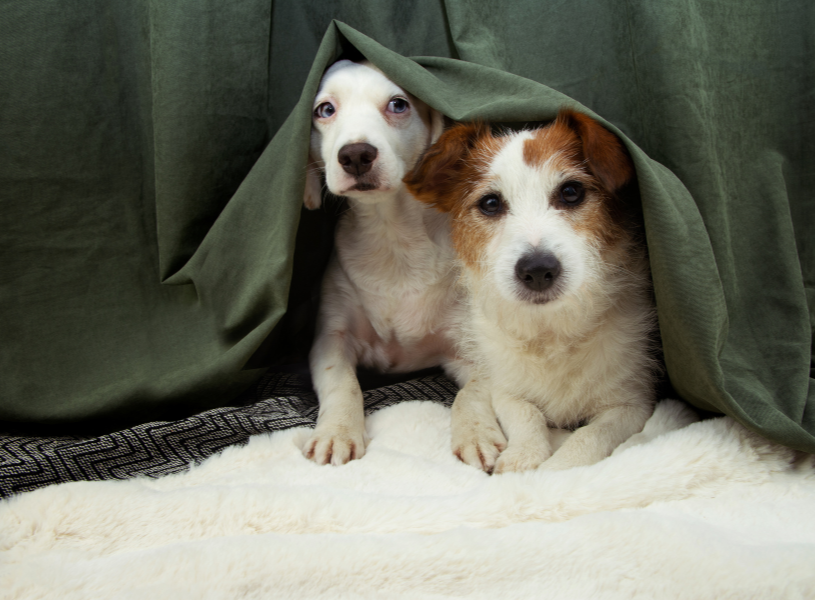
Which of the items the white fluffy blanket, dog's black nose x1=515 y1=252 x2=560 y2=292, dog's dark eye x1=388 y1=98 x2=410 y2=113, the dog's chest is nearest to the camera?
the white fluffy blanket

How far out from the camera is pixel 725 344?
1560 mm

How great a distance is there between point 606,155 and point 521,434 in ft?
2.45

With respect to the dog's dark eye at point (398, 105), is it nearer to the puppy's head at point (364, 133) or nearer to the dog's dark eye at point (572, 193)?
the puppy's head at point (364, 133)

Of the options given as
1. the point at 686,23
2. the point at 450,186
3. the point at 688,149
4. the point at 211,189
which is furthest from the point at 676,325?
the point at 211,189

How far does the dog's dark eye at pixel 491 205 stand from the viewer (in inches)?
64.8

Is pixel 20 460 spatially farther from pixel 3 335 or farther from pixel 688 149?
pixel 688 149

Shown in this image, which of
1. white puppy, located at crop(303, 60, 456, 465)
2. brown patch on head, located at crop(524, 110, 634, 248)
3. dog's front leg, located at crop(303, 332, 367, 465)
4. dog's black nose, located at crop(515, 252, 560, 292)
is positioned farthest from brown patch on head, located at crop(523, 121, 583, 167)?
dog's front leg, located at crop(303, 332, 367, 465)

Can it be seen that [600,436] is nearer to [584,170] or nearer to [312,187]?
[584,170]

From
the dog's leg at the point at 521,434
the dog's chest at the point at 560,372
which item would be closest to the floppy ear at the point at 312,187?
the dog's chest at the point at 560,372

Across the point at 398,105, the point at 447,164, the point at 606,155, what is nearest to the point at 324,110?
the point at 398,105

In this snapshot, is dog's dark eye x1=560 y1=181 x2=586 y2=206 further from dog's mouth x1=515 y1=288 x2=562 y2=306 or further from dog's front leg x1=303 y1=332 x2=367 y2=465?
dog's front leg x1=303 y1=332 x2=367 y2=465

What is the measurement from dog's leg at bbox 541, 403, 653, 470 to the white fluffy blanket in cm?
6

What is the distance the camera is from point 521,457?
150 cm

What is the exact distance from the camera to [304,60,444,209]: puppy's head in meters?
1.74
